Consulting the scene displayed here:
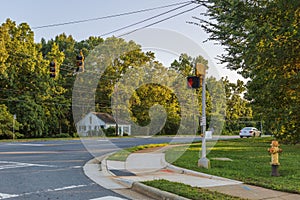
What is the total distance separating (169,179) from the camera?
9.39m

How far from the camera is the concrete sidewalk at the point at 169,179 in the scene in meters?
7.33

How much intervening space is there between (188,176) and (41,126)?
41.9m

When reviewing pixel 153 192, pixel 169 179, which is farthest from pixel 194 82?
pixel 153 192

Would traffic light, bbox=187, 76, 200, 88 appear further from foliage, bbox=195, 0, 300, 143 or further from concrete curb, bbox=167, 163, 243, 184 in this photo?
foliage, bbox=195, 0, 300, 143

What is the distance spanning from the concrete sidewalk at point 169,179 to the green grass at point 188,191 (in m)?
0.22

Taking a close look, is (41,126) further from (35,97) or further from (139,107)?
(139,107)

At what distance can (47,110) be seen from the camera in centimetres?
5266

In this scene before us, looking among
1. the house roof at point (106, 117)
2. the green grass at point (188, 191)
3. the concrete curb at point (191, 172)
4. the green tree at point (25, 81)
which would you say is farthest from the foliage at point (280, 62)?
the house roof at point (106, 117)

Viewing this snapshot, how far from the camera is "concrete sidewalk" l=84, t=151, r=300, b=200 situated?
7.33 meters

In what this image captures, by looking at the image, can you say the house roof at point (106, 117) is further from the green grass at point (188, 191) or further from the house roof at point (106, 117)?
the green grass at point (188, 191)

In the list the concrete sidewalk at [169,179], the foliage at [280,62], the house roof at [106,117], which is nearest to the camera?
the foliage at [280,62]

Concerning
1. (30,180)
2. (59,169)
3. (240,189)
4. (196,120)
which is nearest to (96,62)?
(196,120)

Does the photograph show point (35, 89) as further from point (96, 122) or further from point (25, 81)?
point (96, 122)

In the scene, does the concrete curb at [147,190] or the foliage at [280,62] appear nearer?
the foliage at [280,62]
